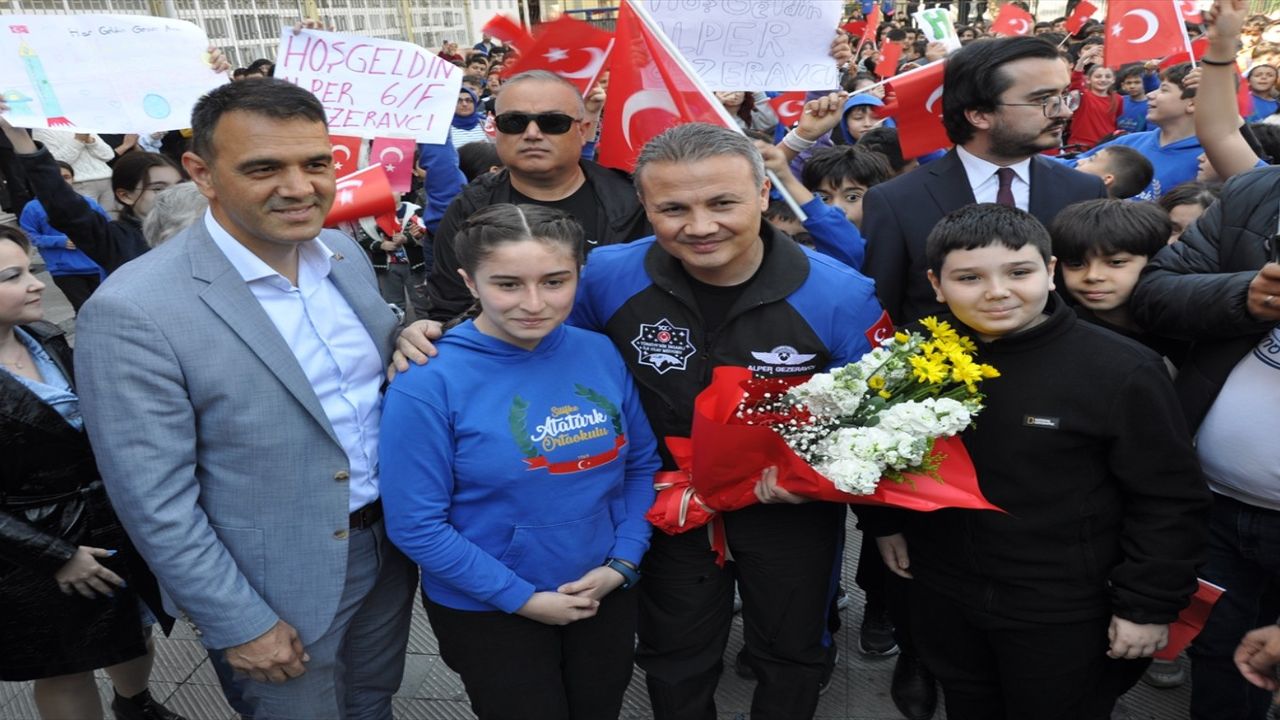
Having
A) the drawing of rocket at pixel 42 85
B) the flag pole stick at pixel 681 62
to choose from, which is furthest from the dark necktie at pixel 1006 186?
the drawing of rocket at pixel 42 85

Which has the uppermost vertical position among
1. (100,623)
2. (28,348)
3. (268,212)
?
(268,212)

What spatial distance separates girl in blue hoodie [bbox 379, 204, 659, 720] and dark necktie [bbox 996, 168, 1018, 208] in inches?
61.1

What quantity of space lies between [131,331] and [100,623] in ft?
3.84

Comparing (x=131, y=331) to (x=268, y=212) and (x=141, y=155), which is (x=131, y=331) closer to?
(x=268, y=212)

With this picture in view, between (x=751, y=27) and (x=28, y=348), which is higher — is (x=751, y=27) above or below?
above

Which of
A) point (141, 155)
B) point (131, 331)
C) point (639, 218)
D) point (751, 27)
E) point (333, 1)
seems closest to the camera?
point (131, 331)

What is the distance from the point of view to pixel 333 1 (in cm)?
2312


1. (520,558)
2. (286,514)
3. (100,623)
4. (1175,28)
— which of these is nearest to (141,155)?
(100,623)

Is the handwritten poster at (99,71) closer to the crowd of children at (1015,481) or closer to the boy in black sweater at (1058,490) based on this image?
the crowd of children at (1015,481)

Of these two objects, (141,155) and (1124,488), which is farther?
(141,155)

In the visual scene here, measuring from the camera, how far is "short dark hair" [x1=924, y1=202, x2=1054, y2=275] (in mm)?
2154

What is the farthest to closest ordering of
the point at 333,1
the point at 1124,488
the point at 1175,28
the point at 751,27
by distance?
the point at 333,1, the point at 1175,28, the point at 751,27, the point at 1124,488

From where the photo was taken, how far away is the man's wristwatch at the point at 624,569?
2355 mm

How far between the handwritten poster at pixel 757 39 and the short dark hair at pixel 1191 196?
1.51 meters
